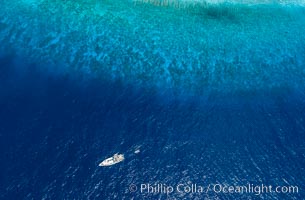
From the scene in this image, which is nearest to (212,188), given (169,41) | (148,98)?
(148,98)

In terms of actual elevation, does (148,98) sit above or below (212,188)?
above

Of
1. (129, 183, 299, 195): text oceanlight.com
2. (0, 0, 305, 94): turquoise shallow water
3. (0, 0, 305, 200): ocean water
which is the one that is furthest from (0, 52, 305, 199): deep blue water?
(0, 0, 305, 94): turquoise shallow water

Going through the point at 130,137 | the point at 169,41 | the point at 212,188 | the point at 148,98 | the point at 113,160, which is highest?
the point at 169,41

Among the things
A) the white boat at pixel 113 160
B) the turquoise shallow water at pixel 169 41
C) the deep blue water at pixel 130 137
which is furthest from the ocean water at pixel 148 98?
the white boat at pixel 113 160

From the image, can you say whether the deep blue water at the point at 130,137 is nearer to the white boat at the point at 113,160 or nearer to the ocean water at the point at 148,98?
the ocean water at the point at 148,98

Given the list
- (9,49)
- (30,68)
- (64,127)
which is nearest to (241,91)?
(64,127)

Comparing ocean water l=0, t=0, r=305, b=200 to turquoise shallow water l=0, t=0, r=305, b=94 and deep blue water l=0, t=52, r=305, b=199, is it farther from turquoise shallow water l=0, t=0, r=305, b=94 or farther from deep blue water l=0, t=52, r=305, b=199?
turquoise shallow water l=0, t=0, r=305, b=94

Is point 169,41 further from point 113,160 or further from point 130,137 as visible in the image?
point 113,160

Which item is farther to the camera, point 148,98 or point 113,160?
point 148,98
